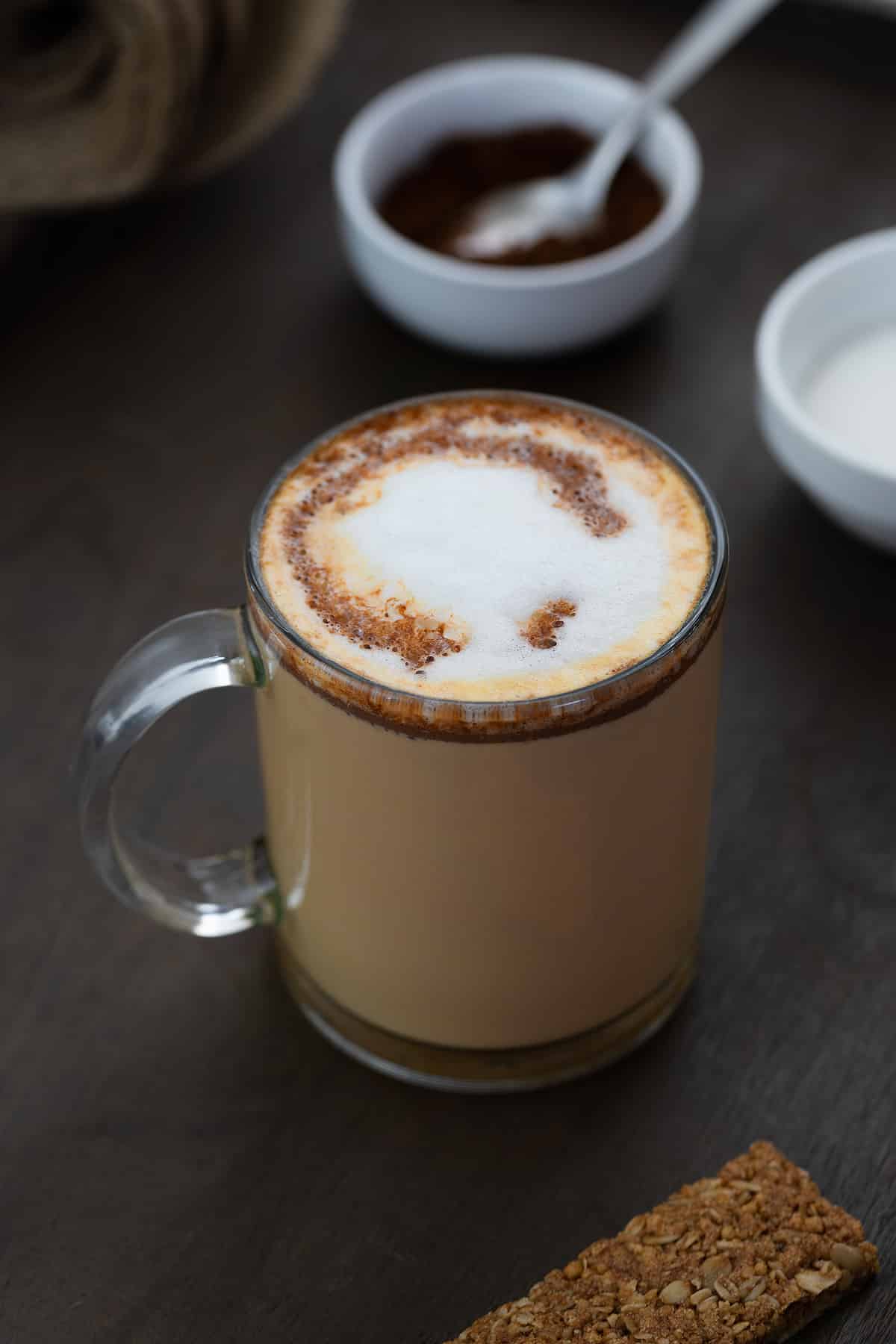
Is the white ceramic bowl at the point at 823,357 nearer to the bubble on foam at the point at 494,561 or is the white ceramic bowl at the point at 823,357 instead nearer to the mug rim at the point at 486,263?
the mug rim at the point at 486,263

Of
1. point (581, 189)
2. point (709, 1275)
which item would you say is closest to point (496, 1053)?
point (709, 1275)

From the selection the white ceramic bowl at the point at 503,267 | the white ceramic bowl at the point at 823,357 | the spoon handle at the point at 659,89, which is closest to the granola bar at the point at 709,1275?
the white ceramic bowl at the point at 823,357

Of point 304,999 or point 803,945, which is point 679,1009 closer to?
point 803,945

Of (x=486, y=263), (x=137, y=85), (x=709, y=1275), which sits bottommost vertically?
(x=709, y=1275)

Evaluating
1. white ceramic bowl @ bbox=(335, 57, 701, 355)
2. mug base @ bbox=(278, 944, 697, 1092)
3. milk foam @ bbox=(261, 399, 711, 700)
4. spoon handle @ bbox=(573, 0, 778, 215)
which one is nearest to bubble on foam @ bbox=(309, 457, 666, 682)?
milk foam @ bbox=(261, 399, 711, 700)

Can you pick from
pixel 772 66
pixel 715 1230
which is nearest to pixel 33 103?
pixel 772 66

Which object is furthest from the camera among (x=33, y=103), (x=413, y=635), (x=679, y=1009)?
(x=33, y=103)

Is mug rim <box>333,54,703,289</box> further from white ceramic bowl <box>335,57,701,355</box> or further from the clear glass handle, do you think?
the clear glass handle

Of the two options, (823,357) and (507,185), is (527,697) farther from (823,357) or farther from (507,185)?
(507,185)
